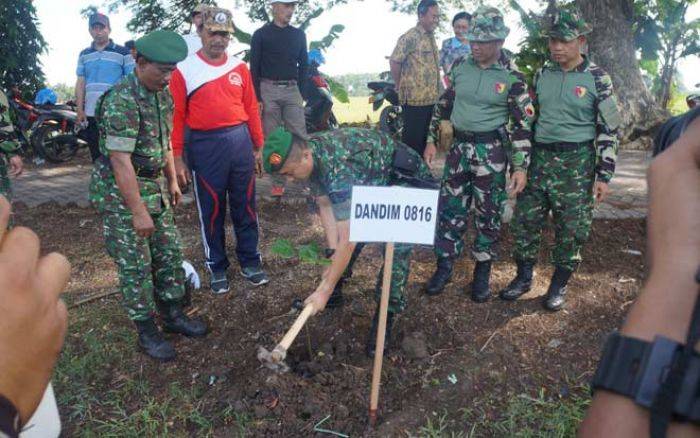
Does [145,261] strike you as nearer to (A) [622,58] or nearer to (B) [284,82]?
(B) [284,82]

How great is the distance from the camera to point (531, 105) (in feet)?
11.3

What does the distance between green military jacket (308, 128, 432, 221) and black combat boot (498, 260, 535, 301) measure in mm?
1366

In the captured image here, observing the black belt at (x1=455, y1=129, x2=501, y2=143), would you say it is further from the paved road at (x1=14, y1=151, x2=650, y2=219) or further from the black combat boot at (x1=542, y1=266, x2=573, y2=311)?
the paved road at (x1=14, y1=151, x2=650, y2=219)

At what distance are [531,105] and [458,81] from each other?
0.53 meters

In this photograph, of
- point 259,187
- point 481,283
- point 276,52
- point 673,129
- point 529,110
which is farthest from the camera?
point 259,187

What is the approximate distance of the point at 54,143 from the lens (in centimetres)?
841

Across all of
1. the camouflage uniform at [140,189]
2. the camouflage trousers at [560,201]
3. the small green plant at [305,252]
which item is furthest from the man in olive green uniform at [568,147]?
the camouflage uniform at [140,189]

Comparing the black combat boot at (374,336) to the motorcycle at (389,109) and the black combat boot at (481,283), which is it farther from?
the motorcycle at (389,109)

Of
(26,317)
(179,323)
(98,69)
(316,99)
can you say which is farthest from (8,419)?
(316,99)

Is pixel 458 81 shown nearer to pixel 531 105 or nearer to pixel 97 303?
pixel 531 105

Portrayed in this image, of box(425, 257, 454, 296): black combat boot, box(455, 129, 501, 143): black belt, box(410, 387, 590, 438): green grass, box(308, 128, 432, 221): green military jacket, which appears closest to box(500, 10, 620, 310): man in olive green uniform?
box(455, 129, 501, 143): black belt

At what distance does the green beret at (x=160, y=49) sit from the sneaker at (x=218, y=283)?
1.74 meters

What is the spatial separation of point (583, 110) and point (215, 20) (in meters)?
2.50

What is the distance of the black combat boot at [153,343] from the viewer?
3125 mm
